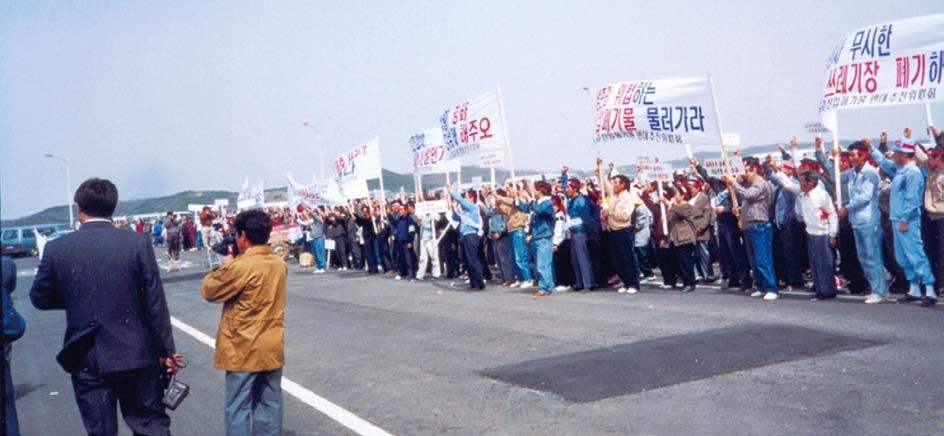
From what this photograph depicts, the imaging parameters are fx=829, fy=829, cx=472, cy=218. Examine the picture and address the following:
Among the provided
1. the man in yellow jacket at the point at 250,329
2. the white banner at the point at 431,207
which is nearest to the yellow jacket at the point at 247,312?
the man in yellow jacket at the point at 250,329

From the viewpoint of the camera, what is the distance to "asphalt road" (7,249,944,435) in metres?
6.27

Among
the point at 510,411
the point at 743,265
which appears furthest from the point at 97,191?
the point at 743,265

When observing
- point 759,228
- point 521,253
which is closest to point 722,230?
point 759,228

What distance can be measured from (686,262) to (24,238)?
172 feet

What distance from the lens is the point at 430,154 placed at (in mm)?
20547

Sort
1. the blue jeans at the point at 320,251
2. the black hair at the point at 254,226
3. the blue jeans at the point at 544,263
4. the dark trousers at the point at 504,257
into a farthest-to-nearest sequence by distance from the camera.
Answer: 1. the blue jeans at the point at 320,251
2. the dark trousers at the point at 504,257
3. the blue jeans at the point at 544,263
4. the black hair at the point at 254,226

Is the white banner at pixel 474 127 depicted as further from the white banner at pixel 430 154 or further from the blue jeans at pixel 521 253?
the blue jeans at pixel 521 253

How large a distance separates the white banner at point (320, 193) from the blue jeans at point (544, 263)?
391 inches

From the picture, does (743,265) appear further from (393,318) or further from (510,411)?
(510,411)

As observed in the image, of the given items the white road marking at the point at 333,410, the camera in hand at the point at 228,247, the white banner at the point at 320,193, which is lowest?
the white road marking at the point at 333,410

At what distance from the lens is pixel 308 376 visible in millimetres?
8820

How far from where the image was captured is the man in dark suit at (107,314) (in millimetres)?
5016

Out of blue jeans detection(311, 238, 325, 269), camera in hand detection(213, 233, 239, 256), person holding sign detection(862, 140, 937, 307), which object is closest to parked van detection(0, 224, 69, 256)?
blue jeans detection(311, 238, 325, 269)

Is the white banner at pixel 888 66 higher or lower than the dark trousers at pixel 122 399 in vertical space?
higher
